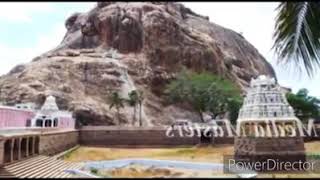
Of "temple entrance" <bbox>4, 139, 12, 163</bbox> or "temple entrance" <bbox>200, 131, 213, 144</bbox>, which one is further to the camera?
"temple entrance" <bbox>200, 131, 213, 144</bbox>

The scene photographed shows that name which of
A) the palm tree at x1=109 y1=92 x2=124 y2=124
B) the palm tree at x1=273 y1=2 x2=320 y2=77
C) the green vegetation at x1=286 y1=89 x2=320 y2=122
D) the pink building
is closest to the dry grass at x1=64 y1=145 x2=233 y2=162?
the pink building

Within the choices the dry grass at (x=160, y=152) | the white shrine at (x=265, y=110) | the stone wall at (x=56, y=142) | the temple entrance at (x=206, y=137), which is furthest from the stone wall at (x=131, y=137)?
the white shrine at (x=265, y=110)

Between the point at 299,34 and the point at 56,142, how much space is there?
73.2ft

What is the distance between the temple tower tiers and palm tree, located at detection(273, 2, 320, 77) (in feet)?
49.6

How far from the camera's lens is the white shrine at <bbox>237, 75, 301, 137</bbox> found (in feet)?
66.0

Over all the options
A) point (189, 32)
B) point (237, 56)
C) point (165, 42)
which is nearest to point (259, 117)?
point (165, 42)

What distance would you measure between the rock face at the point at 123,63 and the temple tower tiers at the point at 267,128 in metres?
20.7

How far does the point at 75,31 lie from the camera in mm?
60531

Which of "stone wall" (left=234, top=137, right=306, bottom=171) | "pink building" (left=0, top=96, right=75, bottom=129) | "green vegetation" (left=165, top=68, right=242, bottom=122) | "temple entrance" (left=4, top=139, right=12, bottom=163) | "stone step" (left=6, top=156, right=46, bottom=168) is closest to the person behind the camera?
"stone step" (left=6, top=156, right=46, bottom=168)

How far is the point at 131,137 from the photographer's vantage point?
108 feet

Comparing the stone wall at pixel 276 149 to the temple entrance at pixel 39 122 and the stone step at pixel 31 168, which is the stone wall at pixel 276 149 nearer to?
the stone step at pixel 31 168

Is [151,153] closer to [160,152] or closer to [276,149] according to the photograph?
[160,152]

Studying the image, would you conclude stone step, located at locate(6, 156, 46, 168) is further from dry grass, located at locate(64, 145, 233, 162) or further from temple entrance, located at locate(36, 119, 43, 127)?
temple entrance, located at locate(36, 119, 43, 127)

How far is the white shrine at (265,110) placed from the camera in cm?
2012
